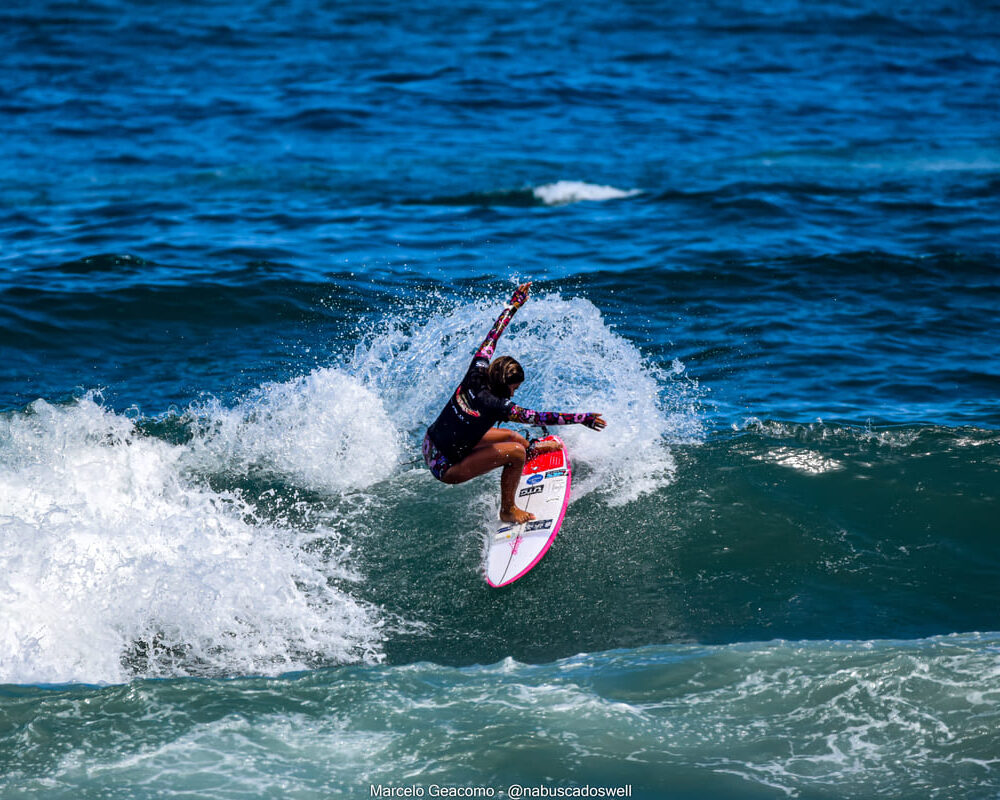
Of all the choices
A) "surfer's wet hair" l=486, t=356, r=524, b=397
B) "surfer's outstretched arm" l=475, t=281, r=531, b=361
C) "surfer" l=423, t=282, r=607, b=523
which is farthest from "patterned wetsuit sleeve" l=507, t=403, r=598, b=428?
"surfer's outstretched arm" l=475, t=281, r=531, b=361

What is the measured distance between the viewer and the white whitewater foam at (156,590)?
28.3 ft

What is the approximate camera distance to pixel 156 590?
9.07m

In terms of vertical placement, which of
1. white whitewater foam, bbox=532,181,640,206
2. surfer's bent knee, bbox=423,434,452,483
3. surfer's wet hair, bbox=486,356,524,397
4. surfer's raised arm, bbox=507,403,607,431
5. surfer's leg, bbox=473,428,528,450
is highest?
white whitewater foam, bbox=532,181,640,206

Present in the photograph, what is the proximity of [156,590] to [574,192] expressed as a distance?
14839mm

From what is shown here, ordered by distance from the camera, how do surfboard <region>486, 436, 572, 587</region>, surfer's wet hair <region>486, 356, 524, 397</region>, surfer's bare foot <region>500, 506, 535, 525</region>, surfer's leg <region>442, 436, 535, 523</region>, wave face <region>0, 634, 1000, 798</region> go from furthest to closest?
surfer's bare foot <region>500, 506, 535, 525</region>
surfer's leg <region>442, 436, 535, 523</region>
surfboard <region>486, 436, 572, 587</region>
surfer's wet hair <region>486, 356, 524, 397</region>
wave face <region>0, 634, 1000, 798</region>

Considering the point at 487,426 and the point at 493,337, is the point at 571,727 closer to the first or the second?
the point at 487,426

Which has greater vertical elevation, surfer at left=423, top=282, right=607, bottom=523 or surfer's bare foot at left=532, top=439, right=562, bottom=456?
surfer at left=423, top=282, right=607, bottom=523

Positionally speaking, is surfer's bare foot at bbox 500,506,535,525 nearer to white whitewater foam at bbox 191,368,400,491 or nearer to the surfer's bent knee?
the surfer's bent knee

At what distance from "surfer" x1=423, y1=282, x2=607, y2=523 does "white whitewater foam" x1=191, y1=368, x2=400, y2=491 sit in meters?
1.46

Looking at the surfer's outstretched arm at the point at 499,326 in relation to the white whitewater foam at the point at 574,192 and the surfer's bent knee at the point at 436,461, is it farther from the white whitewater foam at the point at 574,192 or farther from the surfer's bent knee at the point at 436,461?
the white whitewater foam at the point at 574,192

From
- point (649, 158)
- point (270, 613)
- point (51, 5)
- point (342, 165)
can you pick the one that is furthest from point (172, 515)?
point (51, 5)

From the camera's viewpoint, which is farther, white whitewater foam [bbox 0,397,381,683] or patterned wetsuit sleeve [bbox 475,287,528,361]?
patterned wetsuit sleeve [bbox 475,287,528,361]

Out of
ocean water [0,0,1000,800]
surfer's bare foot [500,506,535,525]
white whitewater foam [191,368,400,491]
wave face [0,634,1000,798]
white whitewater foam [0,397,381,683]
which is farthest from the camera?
white whitewater foam [191,368,400,491]

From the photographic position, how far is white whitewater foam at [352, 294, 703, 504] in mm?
11484
